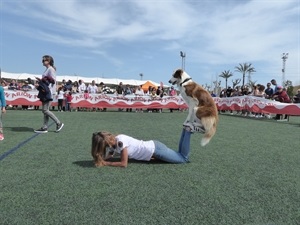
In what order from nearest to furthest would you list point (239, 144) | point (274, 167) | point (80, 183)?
point (80, 183), point (274, 167), point (239, 144)

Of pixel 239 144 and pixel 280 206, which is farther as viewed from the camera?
pixel 239 144

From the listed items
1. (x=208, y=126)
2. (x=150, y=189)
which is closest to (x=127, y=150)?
(x=150, y=189)

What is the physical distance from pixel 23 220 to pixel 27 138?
499cm

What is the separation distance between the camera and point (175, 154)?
203 inches

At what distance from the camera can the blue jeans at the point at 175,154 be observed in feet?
16.5

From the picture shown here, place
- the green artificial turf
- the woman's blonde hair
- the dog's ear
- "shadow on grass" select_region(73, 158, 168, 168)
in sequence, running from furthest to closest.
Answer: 1. the dog's ear
2. "shadow on grass" select_region(73, 158, 168, 168)
3. the woman's blonde hair
4. the green artificial turf

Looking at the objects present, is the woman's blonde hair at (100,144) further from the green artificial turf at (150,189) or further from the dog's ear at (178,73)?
the dog's ear at (178,73)

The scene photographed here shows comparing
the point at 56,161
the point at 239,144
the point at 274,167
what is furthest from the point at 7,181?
the point at 239,144

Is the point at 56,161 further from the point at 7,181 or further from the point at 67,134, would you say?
the point at 67,134

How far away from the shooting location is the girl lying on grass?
15.1ft

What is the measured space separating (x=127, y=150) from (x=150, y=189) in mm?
1068

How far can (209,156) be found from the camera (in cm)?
586

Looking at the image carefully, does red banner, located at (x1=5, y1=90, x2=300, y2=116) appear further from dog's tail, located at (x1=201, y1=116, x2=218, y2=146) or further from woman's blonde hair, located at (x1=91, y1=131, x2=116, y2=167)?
woman's blonde hair, located at (x1=91, y1=131, x2=116, y2=167)

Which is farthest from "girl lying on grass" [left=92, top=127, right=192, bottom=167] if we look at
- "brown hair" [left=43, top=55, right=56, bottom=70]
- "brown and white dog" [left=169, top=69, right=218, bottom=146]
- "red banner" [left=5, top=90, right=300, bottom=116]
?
"red banner" [left=5, top=90, right=300, bottom=116]
